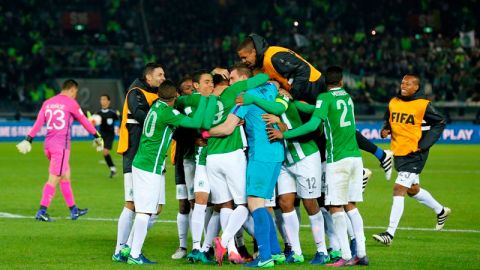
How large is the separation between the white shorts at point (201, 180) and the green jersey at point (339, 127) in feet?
4.92

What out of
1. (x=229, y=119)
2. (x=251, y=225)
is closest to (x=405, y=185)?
(x=251, y=225)

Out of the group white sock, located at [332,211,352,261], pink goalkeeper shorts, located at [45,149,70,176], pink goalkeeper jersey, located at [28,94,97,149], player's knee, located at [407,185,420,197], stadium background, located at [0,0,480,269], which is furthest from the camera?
stadium background, located at [0,0,480,269]

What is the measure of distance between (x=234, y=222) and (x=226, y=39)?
41315 mm

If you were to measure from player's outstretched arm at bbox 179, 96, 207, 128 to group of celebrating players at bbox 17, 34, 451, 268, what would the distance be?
12 mm

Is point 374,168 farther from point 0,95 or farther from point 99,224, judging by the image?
point 0,95

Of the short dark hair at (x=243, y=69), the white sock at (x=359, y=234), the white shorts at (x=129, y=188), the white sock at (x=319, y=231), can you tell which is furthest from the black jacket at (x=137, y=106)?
the white sock at (x=359, y=234)

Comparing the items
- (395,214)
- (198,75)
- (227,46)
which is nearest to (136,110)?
(198,75)

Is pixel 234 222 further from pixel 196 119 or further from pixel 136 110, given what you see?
pixel 136 110

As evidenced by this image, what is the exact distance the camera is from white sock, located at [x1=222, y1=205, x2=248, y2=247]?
11.6 meters

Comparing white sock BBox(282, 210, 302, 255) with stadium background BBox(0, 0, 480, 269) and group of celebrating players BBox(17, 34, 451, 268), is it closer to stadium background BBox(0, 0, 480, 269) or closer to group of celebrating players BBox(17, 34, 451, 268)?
group of celebrating players BBox(17, 34, 451, 268)

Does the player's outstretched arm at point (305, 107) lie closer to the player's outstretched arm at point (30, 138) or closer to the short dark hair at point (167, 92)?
the short dark hair at point (167, 92)

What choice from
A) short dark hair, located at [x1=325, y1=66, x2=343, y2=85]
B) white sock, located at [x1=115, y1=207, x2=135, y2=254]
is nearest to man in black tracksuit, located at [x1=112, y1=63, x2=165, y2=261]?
white sock, located at [x1=115, y1=207, x2=135, y2=254]

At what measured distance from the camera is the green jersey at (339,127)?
1190 centimetres

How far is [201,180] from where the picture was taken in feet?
39.9
